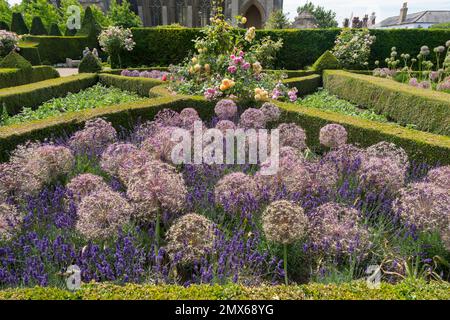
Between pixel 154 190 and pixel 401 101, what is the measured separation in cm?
649

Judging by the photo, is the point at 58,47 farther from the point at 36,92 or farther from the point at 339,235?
the point at 339,235

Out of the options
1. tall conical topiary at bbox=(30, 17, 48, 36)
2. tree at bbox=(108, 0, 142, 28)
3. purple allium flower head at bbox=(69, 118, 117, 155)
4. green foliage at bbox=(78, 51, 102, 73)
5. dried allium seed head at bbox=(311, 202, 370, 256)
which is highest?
tree at bbox=(108, 0, 142, 28)

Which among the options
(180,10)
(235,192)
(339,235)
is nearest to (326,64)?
(235,192)

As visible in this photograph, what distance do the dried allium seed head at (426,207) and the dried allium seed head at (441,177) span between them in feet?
1.26

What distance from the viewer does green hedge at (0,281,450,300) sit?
2066 millimetres

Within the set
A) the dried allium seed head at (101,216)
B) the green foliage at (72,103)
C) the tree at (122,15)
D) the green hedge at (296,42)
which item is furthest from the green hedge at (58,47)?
the dried allium seed head at (101,216)

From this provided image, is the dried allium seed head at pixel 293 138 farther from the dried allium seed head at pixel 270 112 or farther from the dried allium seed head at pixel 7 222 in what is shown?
the dried allium seed head at pixel 7 222

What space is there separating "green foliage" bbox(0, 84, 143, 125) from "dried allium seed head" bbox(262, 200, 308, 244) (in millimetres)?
6267

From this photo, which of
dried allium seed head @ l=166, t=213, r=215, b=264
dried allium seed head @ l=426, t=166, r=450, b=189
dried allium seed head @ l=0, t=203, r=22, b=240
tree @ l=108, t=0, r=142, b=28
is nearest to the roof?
tree @ l=108, t=0, r=142, b=28

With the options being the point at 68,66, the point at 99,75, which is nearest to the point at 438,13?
the point at 68,66

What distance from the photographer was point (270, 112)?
258 inches

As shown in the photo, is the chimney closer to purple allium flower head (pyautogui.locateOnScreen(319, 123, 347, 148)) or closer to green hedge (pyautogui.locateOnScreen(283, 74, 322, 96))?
green hedge (pyautogui.locateOnScreen(283, 74, 322, 96))

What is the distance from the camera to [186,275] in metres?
2.95
